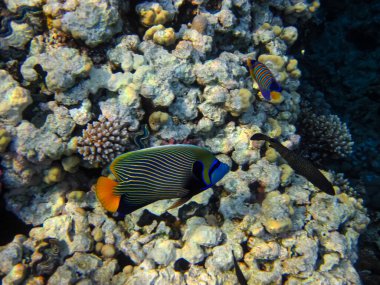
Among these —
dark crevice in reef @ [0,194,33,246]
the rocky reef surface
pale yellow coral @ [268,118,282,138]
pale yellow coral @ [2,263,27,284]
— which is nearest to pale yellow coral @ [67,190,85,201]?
the rocky reef surface

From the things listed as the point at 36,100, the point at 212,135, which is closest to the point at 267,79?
the point at 212,135

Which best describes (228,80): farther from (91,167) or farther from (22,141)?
(22,141)

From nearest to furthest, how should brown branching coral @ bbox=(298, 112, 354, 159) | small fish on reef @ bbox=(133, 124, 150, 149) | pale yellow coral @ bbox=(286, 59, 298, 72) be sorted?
small fish on reef @ bbox=(133, 124, 150, 149) → pale yellow coral @ bbox=(286, 59, 298, 72) → brown branching coral @ bbox=(298, 112, 354, 159)

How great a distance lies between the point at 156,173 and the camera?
74.5 inches

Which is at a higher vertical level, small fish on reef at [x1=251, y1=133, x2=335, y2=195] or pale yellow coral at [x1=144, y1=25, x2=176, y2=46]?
pale yellow coral at [x1=144, y1=25, x2=176, y2=46]

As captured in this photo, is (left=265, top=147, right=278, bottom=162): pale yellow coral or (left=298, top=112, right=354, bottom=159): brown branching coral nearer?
(left=265, top=147, right=278, bottom=162): pale yellow coral

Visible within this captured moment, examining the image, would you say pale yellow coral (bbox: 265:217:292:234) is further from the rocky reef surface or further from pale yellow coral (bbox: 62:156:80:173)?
pale yellow coral (bbox: 62:156:80:173)

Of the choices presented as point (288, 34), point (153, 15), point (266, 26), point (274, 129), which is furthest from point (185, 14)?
point (274, 129)

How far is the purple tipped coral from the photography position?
10.1 feet

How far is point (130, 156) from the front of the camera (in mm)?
1771

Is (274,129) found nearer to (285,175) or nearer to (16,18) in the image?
(285,175)

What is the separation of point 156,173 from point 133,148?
5.36 ft

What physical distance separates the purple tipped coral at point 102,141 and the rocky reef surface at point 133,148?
0.04 ft

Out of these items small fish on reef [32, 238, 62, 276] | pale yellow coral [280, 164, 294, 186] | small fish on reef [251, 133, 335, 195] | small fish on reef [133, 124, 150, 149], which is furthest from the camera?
pale yellow coral [280, 164, 294, 186]
